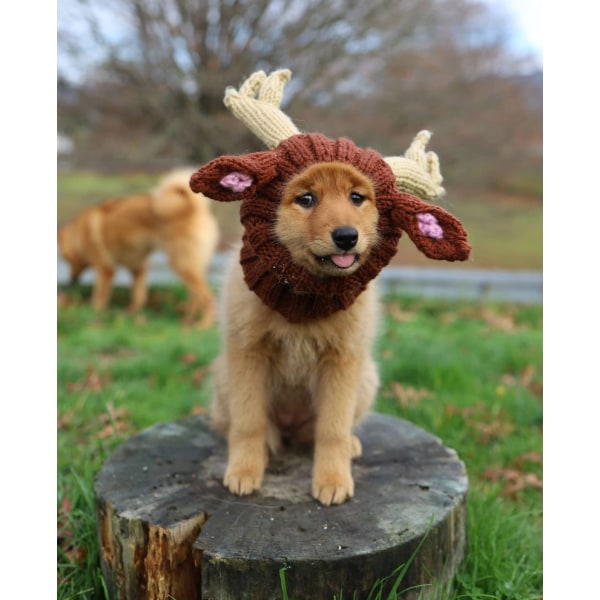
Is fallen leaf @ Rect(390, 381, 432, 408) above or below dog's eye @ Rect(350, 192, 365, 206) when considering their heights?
below

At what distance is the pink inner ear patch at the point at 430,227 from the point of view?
175 centimetres

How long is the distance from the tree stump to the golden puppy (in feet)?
0.34

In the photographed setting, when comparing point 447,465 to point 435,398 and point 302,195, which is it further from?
point 435,398

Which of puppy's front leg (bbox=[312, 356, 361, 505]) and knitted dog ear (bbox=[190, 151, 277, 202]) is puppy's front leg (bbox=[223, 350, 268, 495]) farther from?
knitted dog ear (bbox=[190, 151, 277, 202])

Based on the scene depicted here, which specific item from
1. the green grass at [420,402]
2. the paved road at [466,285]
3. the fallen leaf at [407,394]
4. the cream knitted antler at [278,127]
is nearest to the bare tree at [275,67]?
the paved road at [466,285]

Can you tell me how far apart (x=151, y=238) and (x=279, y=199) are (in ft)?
15.8

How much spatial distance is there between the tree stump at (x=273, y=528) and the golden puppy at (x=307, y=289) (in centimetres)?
10

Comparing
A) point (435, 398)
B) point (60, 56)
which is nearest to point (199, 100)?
point (60, 56)

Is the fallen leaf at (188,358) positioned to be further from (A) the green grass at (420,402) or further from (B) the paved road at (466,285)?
(B) the paved road at (466,285)

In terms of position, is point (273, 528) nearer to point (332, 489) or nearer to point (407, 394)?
point (332, 489)

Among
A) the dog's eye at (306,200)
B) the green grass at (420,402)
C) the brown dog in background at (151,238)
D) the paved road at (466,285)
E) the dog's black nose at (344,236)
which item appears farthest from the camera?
the paved road at (466,285)

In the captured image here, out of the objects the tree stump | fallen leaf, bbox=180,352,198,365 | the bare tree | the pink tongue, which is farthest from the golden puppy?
the bare tree

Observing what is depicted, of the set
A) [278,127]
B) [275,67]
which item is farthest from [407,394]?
[275,67]

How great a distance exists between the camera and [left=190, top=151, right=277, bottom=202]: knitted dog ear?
1667mm
